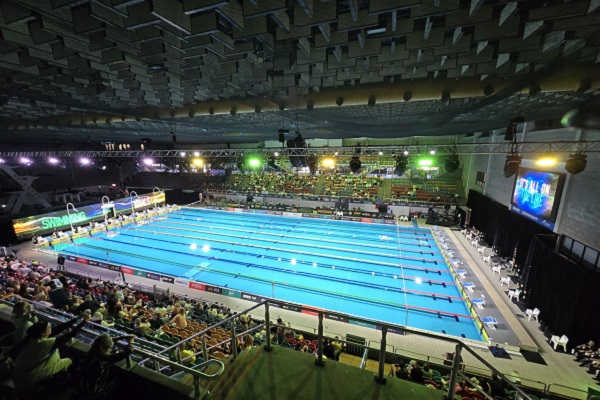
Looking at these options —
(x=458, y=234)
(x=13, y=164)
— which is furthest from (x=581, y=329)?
(x=13, y=164)

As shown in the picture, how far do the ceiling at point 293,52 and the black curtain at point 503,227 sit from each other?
18.5 ft

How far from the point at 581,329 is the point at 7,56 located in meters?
14.5

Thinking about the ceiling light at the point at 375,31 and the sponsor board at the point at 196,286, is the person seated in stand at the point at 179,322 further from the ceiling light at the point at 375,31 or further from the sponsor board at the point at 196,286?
the ceiling light at the point at 375,31

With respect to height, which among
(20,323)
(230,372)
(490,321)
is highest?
(20,323)

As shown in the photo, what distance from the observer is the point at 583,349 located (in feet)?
21.6

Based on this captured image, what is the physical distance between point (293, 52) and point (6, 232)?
2098cm

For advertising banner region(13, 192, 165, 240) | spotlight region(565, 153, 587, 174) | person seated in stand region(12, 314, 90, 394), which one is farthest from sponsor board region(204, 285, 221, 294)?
advertising banner region(13, 192, 165, 240)

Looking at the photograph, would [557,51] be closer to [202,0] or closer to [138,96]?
[202,0]

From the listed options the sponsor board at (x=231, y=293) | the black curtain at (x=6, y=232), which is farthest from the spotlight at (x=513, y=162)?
the black curtain at (x=6, y=232)

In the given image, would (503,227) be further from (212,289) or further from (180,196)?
(180,196)

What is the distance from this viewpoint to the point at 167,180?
32.4m

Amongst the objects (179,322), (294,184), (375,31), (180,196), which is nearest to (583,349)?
(375,31)

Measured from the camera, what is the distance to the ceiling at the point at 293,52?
119 inches

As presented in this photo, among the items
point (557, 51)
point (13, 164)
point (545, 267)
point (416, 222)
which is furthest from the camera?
point (13, 164)
